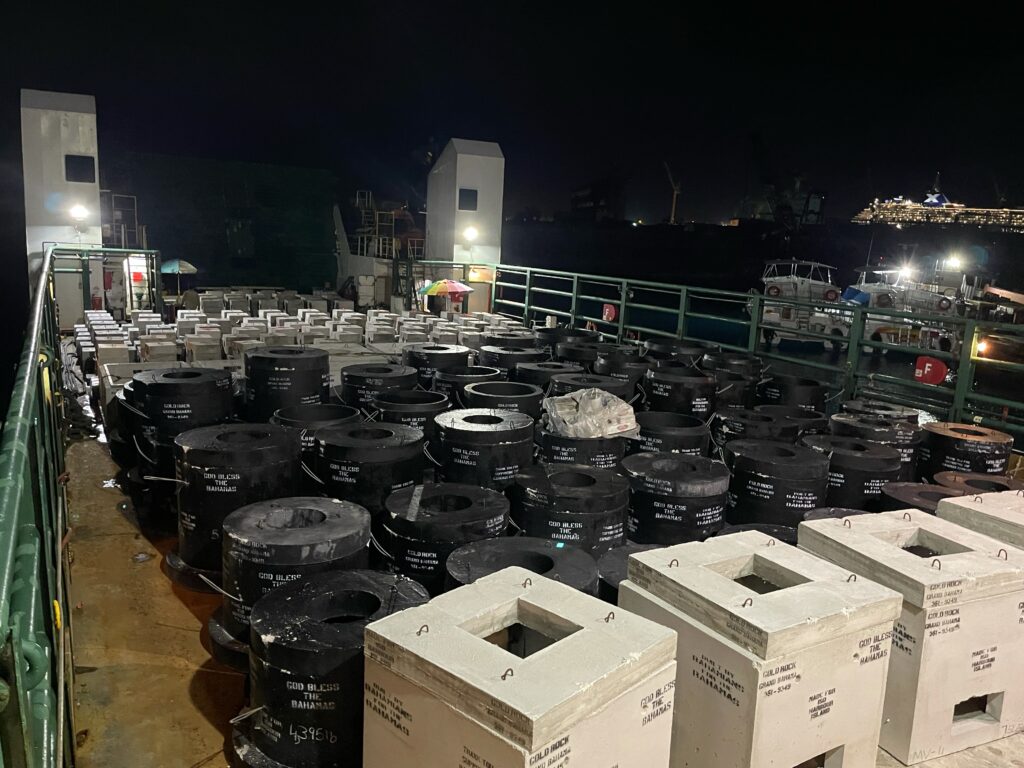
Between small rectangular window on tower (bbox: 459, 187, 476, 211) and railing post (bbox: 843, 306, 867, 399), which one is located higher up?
small rectangular window on tower (bbox: 459, 187, 476, 211)

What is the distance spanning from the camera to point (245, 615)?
3879mm

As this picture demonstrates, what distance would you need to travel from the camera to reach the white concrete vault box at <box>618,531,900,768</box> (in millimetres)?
2588

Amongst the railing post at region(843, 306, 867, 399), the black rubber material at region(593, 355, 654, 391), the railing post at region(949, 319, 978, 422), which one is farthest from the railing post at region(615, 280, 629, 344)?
the railing post at region(949, 319, 978, 422)

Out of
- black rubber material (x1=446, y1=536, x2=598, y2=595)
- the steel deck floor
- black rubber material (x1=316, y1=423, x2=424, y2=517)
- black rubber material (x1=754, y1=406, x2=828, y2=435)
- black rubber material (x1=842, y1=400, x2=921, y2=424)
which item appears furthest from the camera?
black rubber material (x1=842, y1=400, x2=921, y2=424)

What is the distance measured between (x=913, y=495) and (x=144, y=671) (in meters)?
4.57

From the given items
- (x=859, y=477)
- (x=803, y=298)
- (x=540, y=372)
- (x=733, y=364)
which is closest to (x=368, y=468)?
(x=540, y=372)

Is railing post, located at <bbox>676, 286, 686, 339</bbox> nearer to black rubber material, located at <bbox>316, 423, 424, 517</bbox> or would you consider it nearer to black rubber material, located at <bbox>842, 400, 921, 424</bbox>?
black rubber material, located at <bbox>842, 400, 921, 424</bbox>

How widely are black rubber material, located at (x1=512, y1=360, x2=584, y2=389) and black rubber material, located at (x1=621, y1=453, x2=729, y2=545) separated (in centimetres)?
274

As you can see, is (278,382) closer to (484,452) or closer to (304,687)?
(484,452)

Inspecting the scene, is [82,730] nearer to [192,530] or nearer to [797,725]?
[192,530]

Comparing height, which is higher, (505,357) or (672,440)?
(505,357)

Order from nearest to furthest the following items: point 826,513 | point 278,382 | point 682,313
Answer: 1. point 826,513
2. point 278,382
3. point 682,313

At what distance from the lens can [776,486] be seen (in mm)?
5039

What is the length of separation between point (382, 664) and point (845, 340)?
24.5 ft
